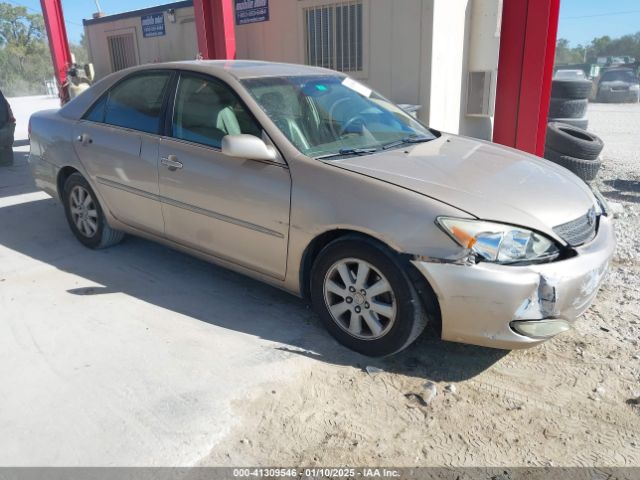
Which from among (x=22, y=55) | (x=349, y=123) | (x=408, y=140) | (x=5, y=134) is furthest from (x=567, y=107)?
(x=22, y=55)

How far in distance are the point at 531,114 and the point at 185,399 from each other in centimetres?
539

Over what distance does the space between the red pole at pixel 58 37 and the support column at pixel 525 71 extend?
27.6ft

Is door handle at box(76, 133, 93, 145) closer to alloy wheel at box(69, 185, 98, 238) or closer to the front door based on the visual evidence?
alloy wheel at box(69, 185, 98, 238)

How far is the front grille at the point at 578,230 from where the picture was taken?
9.57 feet

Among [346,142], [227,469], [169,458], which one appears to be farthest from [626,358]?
[169,458]

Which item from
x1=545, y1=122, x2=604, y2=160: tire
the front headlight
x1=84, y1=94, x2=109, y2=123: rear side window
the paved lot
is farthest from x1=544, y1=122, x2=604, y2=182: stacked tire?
x1=84, y1=94, x2=109, y2=123: rear side window

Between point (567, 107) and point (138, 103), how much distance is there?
24.2 feet

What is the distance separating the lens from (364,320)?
3162 mm

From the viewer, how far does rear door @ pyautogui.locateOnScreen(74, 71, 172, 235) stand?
4109 mm

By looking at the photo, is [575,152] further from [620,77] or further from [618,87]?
[620,77]

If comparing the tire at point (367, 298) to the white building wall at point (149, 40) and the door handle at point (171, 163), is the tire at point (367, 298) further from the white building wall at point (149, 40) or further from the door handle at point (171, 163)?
the white building wall at point (149, 40)

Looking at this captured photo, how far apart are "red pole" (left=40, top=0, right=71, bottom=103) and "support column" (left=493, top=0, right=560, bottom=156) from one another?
8.40 metres

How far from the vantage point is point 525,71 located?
21.0 feet

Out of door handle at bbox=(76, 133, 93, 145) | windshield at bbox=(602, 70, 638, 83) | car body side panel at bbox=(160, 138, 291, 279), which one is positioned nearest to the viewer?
car body side panel at bbox=(160, 138, 291, 279)
